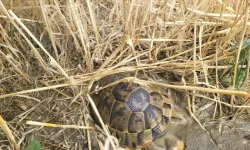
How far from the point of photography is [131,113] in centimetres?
149

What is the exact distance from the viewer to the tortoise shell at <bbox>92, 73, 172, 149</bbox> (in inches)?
58.5

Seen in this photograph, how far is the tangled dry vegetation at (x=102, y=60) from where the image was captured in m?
1.45

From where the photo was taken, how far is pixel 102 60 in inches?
61.3

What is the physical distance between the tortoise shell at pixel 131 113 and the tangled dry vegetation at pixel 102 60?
0.07 meters

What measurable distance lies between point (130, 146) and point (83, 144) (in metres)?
0.20

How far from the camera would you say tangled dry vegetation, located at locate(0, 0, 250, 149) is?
4.76 ft

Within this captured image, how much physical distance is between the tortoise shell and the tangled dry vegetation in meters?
0.07

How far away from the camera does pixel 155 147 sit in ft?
4.96

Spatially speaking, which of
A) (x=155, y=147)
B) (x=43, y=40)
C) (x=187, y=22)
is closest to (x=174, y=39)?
(x=187, y=22)

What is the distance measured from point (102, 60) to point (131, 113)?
10.8 inches

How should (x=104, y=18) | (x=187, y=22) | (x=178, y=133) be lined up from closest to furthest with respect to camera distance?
(x=187, y=22) → (x=178, y=133) → (x=104, y=18)

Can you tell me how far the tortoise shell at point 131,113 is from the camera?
149 centimetres

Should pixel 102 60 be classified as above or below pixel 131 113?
above

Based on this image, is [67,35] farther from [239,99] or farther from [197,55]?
[239,99]
